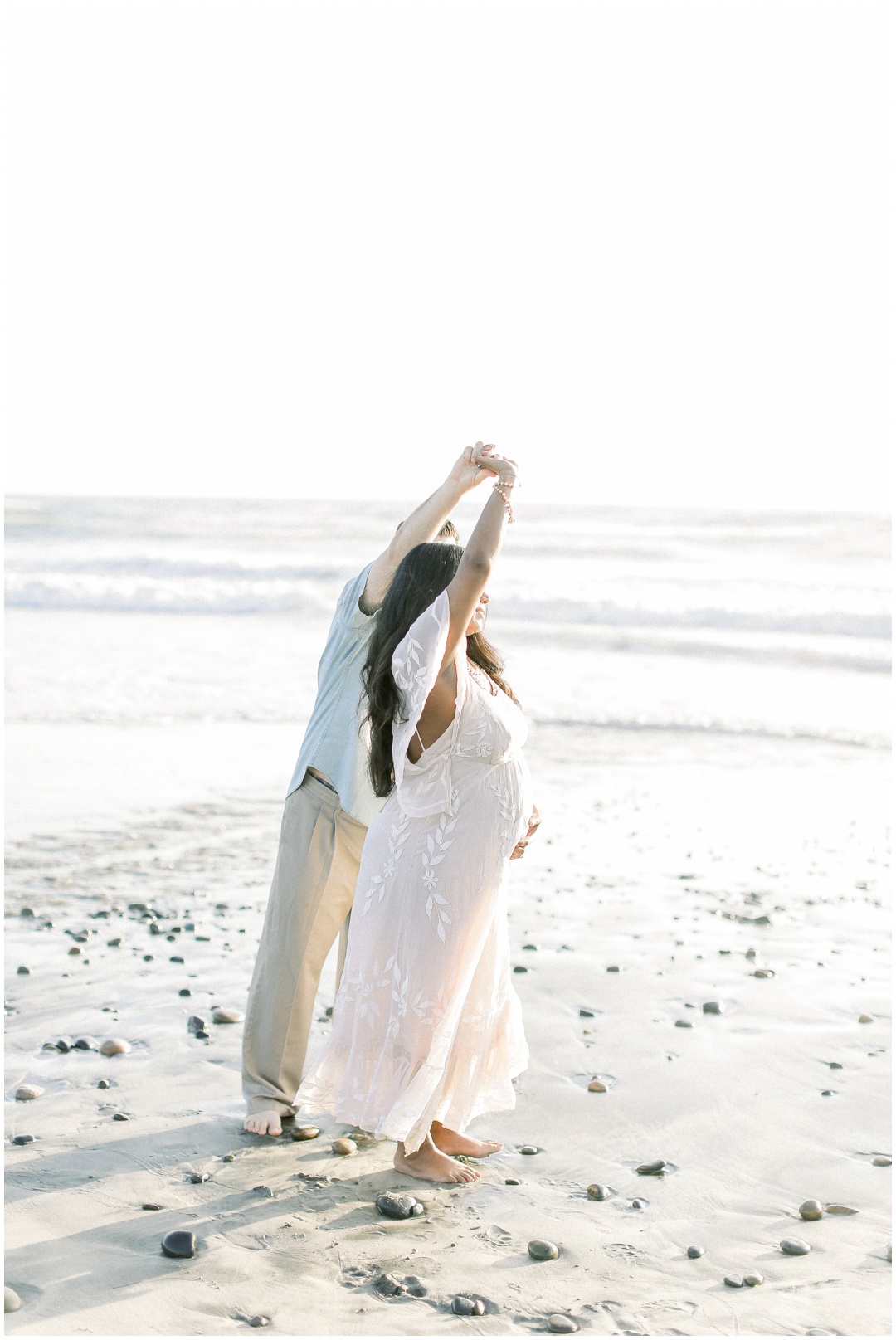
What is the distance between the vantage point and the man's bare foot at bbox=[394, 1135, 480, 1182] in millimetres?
3457

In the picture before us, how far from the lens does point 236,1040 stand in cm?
441

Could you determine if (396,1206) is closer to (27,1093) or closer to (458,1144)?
(458,1144)

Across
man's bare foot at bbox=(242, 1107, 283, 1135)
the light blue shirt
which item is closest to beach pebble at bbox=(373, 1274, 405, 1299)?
man's bare foot at bbox=(242, 1107, 283, 1135)

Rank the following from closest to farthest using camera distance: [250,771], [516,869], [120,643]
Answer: [516,869]
[250,771]
[120,643]

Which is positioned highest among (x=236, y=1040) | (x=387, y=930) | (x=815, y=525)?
(x=815, y=525)

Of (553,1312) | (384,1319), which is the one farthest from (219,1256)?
(553,1312)

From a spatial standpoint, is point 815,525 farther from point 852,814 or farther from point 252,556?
point 852,814

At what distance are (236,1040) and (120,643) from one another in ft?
36.8

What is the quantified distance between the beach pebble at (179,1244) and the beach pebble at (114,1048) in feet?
4.23

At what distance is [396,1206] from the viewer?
323 cm

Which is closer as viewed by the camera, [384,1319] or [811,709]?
[384,1319]

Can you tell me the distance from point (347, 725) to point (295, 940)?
0.74m

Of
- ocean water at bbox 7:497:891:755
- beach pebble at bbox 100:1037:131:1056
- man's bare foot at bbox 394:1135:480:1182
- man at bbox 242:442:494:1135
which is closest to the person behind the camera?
man's bare foot at bbox 394:1135:480:1182

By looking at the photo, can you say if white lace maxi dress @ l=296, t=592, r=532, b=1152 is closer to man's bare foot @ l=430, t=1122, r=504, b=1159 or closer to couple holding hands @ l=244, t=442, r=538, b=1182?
couple holding hands @ l=244, t=442, r=538, b=1182
